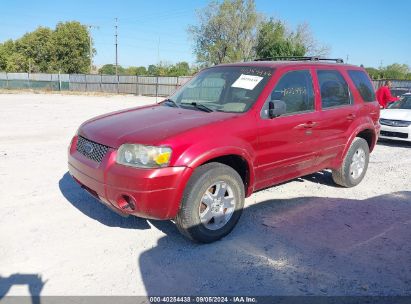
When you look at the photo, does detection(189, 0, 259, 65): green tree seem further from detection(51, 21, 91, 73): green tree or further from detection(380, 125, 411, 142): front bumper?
detection(380, 125, 411, 142): front bumper

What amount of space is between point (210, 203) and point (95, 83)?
128ft

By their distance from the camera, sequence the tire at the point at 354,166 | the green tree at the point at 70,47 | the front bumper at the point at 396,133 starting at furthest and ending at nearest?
1. the green tree at the point at 70,47
2. the front bumper at the point at 396,133
3. the tire at the point at 354,166

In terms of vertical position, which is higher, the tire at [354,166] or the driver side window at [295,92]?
the driver side window at [295,92]

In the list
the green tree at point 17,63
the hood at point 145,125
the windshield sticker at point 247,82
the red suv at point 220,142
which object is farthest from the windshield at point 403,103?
the green tree at point 17,63

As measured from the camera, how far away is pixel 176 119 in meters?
3.98

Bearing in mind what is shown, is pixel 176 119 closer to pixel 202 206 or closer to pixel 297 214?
pixel 202 206

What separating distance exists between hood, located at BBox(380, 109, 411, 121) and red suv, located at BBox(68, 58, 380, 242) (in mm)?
4863

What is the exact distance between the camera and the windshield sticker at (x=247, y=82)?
4.43m

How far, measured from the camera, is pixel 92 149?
12.7ft

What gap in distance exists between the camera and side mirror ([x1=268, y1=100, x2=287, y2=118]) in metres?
4.16

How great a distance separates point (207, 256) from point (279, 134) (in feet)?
5.43

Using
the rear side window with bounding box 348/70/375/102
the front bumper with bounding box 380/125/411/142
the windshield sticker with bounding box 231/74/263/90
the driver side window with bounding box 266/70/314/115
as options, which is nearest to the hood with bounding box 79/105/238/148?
the windshield sticker with bounding box 231/74/263/90

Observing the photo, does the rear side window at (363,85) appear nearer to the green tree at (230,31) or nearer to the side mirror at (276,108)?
the side mirror at (276,108)

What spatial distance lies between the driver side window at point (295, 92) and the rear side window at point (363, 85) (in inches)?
50.5
